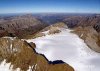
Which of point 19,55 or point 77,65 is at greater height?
point 19,55

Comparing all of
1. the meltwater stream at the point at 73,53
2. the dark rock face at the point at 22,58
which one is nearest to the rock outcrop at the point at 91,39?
the meltwater stream at the point at 73,53

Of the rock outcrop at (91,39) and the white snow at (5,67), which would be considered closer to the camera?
the white snow at (5,67)

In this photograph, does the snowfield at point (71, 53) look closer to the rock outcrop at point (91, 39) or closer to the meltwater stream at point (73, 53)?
the meltwater stream at point (73, 53)

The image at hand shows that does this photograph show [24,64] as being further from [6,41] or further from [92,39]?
[92,39]

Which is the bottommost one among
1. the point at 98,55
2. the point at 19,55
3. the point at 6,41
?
the point at 98,55

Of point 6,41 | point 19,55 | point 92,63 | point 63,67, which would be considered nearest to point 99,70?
point 92,63

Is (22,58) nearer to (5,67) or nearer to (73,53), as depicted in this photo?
(5,67)
